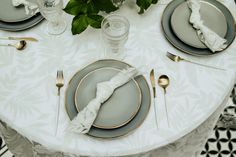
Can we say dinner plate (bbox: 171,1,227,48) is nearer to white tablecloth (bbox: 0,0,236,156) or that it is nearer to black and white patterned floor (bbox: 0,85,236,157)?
white tablecloth (bbox: 0,0,236,156)

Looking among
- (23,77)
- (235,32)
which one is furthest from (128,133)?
(235,32)

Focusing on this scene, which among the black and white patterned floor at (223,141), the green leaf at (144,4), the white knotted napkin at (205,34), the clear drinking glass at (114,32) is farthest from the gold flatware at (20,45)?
the black and white patterned floor at (223,141)

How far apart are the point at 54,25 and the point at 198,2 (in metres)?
0.52

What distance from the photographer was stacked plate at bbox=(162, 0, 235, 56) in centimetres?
112

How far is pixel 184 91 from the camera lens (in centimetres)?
105

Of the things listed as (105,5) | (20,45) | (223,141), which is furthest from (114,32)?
(223,141)

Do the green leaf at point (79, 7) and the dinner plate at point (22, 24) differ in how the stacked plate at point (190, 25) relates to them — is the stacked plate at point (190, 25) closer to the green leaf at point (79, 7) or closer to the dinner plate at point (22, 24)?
the green leaf at point (79, 7)

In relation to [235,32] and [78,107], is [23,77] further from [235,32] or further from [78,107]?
[235,32]

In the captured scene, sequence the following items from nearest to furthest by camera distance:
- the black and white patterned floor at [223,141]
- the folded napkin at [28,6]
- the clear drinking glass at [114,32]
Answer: the clear drinking glass at [114,32], the folded napkin at [28,6], the black and white patterned floor at [223,141]

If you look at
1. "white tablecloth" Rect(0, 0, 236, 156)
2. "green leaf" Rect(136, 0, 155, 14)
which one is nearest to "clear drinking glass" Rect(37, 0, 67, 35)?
"white tablecloth" Rect(0, 0, 236, 156)

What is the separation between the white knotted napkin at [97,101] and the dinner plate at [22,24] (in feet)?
1.14

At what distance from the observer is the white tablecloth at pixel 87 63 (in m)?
0.97

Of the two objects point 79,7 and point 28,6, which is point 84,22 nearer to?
point 79,7

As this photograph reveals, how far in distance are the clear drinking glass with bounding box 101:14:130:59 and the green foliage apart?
3cm
